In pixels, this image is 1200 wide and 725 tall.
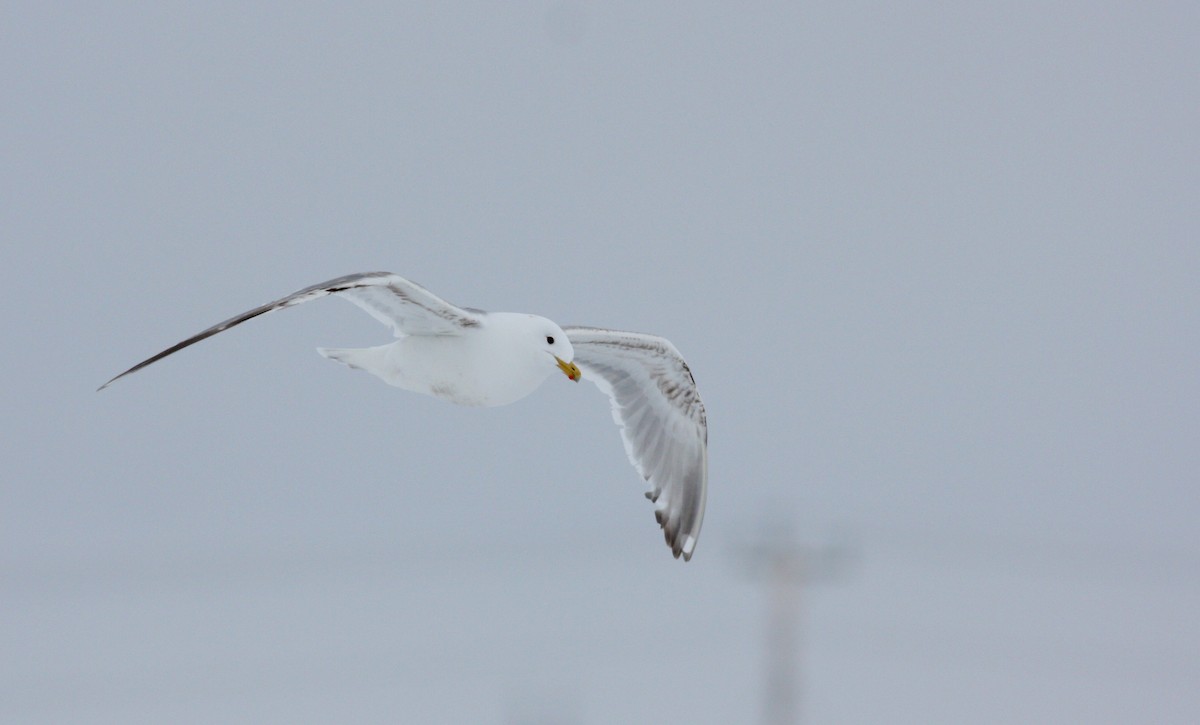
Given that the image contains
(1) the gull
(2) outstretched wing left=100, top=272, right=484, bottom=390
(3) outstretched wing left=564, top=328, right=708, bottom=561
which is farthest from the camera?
(3) outstretched wing left=564, top=328, right=708, bottom=561

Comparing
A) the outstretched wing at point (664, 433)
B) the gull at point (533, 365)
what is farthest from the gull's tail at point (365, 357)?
the outstretched wing at point (664, 433)

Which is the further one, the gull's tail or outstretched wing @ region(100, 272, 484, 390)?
the gull's tail

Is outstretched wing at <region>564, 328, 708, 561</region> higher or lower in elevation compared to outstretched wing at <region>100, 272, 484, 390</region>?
lower

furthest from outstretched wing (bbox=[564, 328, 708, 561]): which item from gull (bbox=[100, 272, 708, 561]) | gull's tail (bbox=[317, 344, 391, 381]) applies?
gull's tail (bbox=[317, 344, 391, 381])

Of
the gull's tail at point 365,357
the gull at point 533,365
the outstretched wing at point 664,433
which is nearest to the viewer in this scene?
the gull at point 533,365

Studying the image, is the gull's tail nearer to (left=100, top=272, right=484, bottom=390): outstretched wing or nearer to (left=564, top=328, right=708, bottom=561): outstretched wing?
(left=100, top=272, right=484, bottom=390): outstretched wing

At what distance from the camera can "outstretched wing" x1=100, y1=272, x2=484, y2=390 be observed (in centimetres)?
791

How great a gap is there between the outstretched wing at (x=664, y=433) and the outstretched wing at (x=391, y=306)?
185 cm

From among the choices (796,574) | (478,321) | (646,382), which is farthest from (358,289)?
(796,574)

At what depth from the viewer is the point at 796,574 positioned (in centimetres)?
1617

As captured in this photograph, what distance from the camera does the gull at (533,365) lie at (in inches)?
361

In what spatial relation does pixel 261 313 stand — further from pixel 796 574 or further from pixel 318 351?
pixel 796 574

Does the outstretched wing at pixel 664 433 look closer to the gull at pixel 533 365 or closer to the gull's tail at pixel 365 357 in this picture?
the gull at pixel 533 365

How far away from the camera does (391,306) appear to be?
30.5 feet
